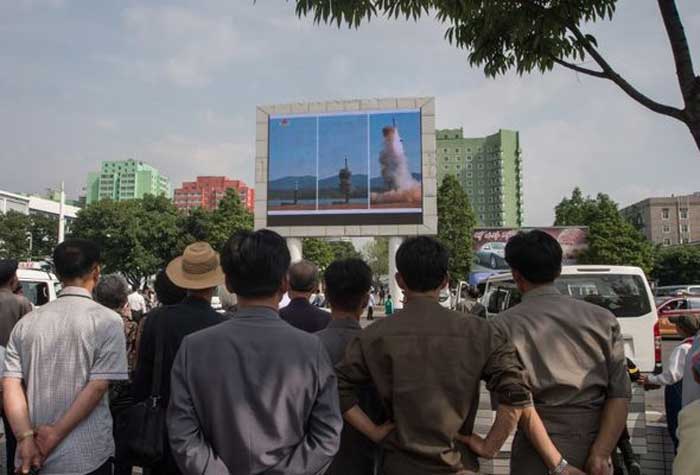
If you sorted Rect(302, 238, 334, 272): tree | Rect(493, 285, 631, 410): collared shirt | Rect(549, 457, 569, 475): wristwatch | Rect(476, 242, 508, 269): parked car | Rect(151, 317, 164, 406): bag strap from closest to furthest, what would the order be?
Rect(549, 457, 569, 475): wristwatch < Rect(493, 285, 631, 410): collared shirt < Rect(151, 317, 164, 406): bag strap < Rect(476, 242, 508, 269): parked car < Rect(302, 238, 334, 272): tree

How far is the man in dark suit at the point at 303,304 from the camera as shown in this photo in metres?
3.39

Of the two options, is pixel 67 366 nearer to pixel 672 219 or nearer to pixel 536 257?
pixel 536 257

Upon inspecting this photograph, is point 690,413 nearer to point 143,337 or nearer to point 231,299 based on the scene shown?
point 143,337

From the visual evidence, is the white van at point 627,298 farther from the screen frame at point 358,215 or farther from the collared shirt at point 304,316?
the screen frame at point 358,215

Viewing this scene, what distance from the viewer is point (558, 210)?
55.2 meters

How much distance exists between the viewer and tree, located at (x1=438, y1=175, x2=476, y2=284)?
40.2 metres

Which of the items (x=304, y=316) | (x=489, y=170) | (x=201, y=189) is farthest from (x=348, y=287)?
(x=201, y=189)

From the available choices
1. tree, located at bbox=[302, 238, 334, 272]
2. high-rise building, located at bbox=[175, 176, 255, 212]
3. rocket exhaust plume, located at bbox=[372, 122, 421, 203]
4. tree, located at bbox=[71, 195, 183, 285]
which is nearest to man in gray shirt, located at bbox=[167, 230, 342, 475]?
rocket exhaust plume, located at bbox=[372, 122, 421, 203]

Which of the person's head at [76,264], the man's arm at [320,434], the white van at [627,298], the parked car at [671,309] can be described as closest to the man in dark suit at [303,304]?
the person's head at [76,264]

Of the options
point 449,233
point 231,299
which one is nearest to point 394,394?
point 231,299

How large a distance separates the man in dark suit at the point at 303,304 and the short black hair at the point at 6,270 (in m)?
2.67

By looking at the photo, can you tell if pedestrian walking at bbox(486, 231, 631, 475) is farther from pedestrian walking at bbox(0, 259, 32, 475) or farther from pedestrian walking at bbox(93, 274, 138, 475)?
pedestrian walking at bbox(0, 259, 32, 475)

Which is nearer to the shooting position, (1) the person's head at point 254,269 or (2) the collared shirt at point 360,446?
(1) the person's head at point 254,269

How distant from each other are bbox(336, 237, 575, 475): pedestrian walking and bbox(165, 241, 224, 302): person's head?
1.06 metres
